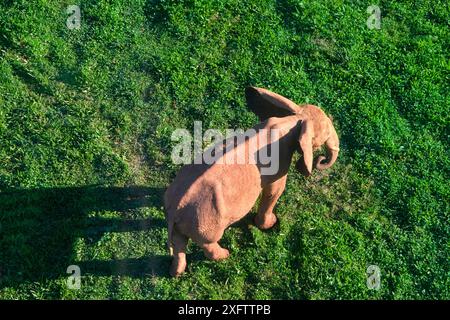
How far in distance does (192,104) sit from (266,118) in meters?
2.21

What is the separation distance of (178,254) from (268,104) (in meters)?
2.36

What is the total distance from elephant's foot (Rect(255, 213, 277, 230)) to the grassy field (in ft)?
0.38

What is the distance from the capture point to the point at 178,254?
7.85 m

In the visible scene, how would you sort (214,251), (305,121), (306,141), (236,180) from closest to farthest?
(236,180) < (306,141) < (305,121) < (214,251)

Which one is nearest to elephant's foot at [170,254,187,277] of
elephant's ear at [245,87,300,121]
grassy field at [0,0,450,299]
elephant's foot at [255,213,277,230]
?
grassy field at [0,0,450,299]

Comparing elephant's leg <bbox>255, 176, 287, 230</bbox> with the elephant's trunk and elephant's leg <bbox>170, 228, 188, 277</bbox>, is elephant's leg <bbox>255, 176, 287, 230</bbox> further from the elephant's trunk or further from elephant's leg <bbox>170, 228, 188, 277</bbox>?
elephant's leg <bbox>170, 228, 188, 277</bbox>

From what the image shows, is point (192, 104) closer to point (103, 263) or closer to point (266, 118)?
point (266, 118)

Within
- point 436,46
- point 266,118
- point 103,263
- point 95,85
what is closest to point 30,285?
point 103,263

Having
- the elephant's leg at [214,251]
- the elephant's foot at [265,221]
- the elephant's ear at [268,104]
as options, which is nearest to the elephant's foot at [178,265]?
the elephant's leg at [214,251]

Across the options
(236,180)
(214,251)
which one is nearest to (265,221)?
(214,251)

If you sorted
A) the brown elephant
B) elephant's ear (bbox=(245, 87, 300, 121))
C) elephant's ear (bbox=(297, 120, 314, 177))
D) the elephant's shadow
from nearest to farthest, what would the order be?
the brown elephant, elephant's ear (bbox=(297, 120, 314, 177)), elephant's ear (bbox=(245, 87, 300, 121)), the elephant's shadow

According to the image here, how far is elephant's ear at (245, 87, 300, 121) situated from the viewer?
7.73 metres

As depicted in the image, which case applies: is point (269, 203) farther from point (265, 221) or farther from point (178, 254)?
point (178, 254)

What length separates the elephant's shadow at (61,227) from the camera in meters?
8.59
